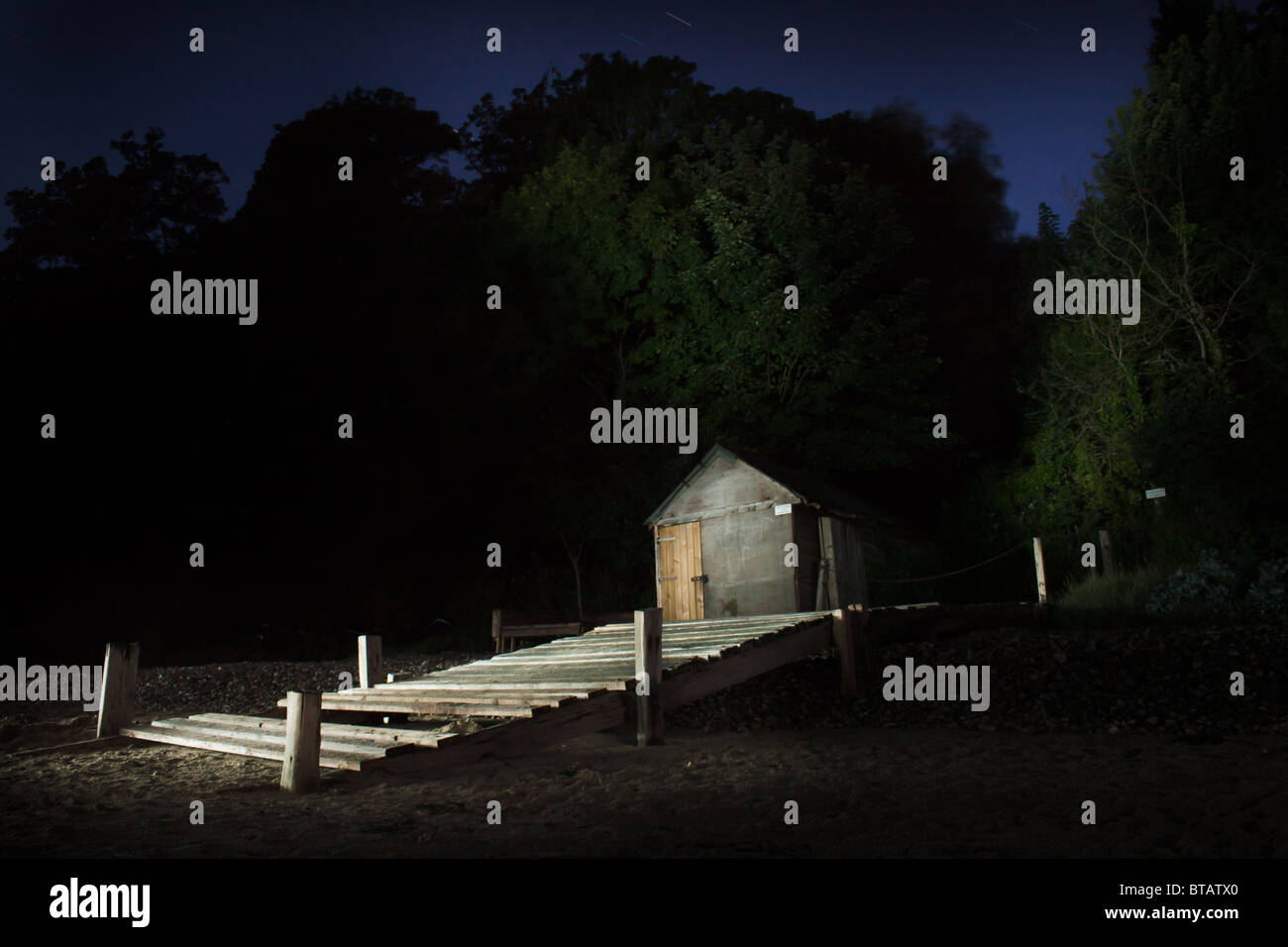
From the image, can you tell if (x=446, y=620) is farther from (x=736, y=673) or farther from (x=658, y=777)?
(x=658, y=777)

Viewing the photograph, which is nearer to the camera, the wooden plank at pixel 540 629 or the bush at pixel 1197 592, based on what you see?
the bush at pixel 1197 592

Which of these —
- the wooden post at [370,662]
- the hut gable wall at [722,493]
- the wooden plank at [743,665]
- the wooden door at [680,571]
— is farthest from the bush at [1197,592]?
the wooden post at [370,662]

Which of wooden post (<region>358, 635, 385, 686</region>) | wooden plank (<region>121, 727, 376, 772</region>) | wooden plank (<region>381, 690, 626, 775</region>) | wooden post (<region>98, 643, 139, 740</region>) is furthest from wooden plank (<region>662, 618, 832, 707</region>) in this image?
wooden post (<region>98, 643, 139, 740</region>)

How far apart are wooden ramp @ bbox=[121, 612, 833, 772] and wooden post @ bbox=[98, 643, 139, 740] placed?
232 mm

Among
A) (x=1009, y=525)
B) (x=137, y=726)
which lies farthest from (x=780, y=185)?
(x=137, y=726)

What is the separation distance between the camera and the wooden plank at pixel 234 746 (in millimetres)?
7156

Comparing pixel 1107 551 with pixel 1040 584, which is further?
pixel 1107 551

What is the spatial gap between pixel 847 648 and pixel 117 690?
30.1 feet

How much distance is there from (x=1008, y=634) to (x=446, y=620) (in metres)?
16.7

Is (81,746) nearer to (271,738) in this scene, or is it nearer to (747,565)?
(271,738)

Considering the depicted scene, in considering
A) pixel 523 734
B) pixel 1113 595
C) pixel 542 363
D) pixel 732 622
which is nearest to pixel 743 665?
pixel 732 622

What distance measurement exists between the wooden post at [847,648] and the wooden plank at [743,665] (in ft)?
0.41

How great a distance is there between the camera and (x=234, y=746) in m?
8.58

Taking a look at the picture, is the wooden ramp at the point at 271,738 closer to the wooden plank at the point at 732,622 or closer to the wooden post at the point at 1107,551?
the wooden plank at the point at 732,622
